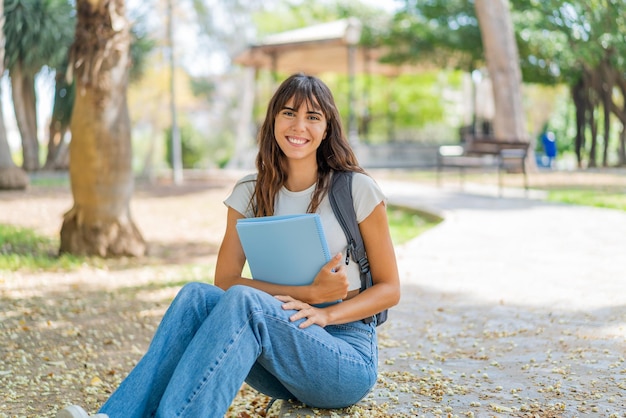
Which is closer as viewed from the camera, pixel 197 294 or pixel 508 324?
pixel 197 294

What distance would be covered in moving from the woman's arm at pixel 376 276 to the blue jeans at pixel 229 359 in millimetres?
101

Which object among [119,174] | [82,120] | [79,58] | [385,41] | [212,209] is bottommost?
[212,209]

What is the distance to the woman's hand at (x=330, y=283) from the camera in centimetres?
283

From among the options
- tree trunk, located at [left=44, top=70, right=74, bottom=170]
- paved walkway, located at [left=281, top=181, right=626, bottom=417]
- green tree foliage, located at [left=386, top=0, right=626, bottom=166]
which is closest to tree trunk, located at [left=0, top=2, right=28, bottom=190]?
tree trunk, located at [left=44, top=70, right=74, bottom=170]

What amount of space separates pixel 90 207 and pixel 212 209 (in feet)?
15.3

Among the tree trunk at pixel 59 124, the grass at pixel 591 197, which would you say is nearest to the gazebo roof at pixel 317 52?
the tree trunk at pixel 59 124

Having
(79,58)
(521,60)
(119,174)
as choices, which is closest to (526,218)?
(119,174)

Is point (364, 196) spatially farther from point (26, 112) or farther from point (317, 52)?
point (317, 52)

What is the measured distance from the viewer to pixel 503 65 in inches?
643

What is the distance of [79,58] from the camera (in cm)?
749

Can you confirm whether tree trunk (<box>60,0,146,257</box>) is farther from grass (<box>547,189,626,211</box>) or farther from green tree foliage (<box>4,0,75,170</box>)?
green tree foliage (<box>4,0,75,170</box>)

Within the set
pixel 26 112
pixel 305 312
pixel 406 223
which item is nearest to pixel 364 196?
pixel 305 312

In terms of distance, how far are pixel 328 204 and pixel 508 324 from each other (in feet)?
6.64

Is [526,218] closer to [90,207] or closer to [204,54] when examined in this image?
[90,207]
